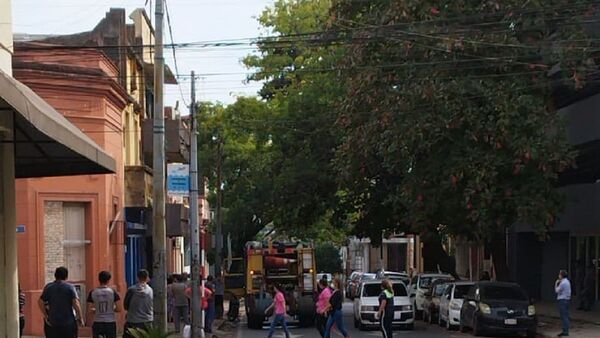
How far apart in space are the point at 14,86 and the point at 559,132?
20896mm

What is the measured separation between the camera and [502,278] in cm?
3219

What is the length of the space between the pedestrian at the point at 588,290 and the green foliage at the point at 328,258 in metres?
56.3

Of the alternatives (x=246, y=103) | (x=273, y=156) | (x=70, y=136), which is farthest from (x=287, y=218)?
(x=70, y=136)

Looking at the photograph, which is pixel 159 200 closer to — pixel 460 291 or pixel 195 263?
pixel 195 263

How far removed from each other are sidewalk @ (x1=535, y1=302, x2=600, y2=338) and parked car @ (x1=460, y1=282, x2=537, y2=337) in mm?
879

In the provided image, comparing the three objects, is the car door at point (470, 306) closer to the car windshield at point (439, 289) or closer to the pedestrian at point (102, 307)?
the car windshield at point (439, 289)

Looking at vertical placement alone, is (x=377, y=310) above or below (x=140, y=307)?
below

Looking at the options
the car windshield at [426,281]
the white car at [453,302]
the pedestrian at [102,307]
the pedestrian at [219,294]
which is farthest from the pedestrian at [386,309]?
the car windshield at [426,281]

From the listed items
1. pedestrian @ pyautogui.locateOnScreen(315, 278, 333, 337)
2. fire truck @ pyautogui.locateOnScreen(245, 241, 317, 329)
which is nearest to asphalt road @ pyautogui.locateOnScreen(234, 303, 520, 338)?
fire truck @ pyautogui.locateOnScreen(245, 241, 317, 329)

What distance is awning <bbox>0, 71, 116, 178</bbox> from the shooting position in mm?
8094

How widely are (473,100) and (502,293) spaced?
553 centimetres

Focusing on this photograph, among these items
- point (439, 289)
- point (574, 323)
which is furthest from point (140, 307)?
point (439, 289)

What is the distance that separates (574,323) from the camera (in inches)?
1126

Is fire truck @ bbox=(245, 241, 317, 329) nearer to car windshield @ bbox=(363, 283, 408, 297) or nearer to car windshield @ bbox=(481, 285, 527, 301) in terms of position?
car windshield @ bbox=(363, 283, 408, 297)
